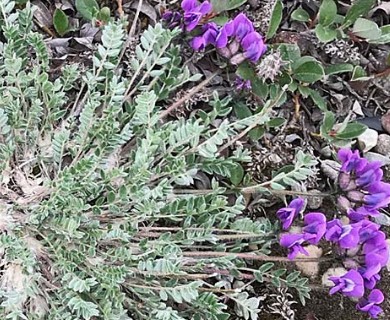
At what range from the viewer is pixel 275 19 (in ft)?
6.09

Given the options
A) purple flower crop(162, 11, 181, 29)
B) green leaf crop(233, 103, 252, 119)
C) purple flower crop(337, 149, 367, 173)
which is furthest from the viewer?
green leaf crop(233, 103, 252, 119)

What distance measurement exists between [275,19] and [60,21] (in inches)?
20.3

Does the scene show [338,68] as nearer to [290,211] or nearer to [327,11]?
[327,11]

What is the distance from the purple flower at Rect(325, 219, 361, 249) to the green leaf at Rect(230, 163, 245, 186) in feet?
0.88

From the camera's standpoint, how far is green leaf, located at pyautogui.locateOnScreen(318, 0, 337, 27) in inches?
76.1

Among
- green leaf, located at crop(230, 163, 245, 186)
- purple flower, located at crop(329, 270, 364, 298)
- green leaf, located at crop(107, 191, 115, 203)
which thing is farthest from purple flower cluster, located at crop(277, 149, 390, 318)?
green leaf, located at crop(107, 191, 115, 203)

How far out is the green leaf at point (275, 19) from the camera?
1828 millimetres

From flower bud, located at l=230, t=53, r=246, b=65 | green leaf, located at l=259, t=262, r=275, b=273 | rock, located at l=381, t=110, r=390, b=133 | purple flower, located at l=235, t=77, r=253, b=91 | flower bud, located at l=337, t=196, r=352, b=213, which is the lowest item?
green leaf, located at l=259, t=262, r=275, b=273

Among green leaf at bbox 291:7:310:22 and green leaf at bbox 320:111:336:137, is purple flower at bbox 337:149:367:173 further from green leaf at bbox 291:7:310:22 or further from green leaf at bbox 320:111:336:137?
green leaf at bbox 291:7:310:22

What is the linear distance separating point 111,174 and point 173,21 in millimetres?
429

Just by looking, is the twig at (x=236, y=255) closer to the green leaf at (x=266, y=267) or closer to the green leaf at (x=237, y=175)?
the green leaf at (x=266, y=267)

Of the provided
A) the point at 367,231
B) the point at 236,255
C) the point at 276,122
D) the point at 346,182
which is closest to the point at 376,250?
the point at 367,231

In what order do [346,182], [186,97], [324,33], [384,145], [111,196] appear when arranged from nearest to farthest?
[111,196]
[346,182]
[186,97]
[324,33]
[384,145]

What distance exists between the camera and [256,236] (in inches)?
70.1
